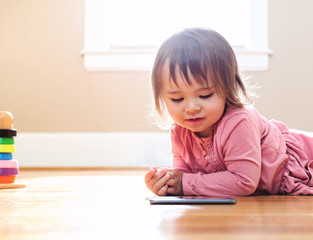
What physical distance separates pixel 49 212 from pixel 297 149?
679mm

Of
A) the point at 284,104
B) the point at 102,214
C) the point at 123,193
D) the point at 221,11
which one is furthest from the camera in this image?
the point at 221,11

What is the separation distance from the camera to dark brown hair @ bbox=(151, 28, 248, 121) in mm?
1010

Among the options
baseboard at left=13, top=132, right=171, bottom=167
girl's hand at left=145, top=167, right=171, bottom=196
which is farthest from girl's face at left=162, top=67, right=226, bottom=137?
baseboard at left=13, top=132, right=171, bottom=167

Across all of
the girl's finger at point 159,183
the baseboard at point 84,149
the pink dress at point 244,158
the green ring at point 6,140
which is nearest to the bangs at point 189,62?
the pink dress at point 244,158

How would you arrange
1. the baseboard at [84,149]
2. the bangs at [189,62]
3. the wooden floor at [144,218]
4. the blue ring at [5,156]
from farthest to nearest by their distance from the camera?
the baseboard at [84,149], the blue ring at [5,156], the bangs at [189,62], the wooden floor at [144,218]

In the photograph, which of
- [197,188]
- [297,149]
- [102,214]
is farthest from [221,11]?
[102,214]

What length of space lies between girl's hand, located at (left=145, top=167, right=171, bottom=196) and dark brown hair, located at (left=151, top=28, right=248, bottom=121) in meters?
0.19

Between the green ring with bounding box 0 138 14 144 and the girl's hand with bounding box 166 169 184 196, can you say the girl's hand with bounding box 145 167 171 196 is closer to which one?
the girl's hand with bounding box 166 169 184 196

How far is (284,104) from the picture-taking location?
2.42 meters

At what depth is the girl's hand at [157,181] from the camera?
105 cm

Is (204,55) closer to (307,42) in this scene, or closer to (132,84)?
(132,84)

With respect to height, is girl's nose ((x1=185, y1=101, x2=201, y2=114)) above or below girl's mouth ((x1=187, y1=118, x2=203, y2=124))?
above

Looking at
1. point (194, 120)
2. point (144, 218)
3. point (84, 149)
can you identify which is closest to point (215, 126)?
point (194, 120)

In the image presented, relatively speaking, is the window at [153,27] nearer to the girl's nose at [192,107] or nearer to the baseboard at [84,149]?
the baseboard at [84,149]
